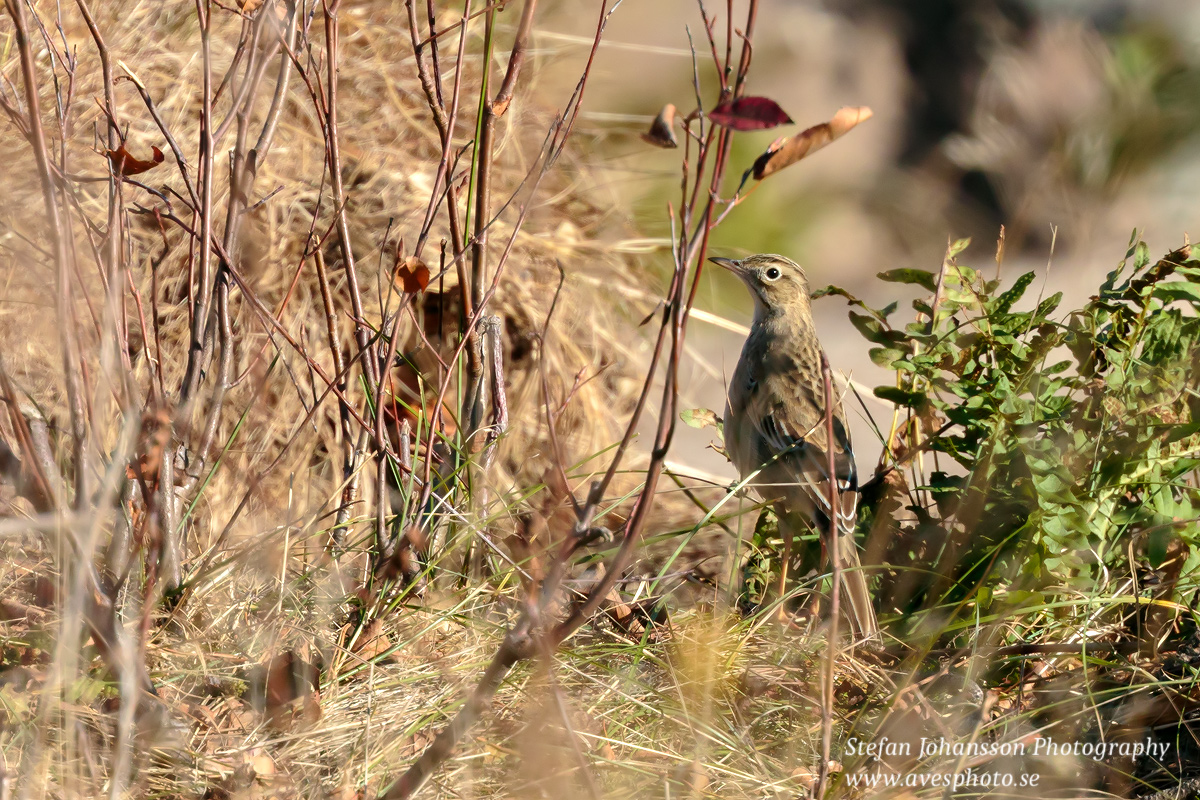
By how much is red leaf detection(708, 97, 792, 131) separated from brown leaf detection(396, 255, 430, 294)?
1.10 m

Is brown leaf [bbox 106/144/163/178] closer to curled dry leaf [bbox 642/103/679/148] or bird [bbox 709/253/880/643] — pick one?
curled dry leaf [bbox 642/103/679/148]

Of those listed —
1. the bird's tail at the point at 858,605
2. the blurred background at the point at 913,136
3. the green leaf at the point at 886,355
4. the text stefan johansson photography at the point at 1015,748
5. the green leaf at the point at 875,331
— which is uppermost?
the blurred background at the point at 913,136

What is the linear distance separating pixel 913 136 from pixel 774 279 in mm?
6302

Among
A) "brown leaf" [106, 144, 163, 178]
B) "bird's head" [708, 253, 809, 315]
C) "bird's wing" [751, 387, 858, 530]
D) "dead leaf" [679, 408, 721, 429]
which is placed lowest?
"bird's wing" [751, 387, 858, 530]

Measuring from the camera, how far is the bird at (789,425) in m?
3.06

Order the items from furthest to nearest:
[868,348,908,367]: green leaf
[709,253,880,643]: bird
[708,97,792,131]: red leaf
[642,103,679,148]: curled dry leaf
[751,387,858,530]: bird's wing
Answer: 1. [751,387,858,530]: bird's wing
2. [709,253,880,643]: bird
3. [868,348,908,367]: green leaf
4. [642,103,679,148]: curled dry leaf
5. [708,97,792,131]: red leaf

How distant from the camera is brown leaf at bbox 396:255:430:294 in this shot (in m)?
2.43

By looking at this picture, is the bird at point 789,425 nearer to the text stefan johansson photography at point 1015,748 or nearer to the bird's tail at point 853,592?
the bird's tail at point 853,592

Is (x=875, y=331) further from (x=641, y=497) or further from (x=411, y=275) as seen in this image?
(x=641, y=497)

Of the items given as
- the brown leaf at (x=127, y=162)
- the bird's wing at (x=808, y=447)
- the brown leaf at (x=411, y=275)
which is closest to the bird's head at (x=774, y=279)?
the bird's wing at (x=808, y=447)

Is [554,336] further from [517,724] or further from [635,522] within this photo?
[635,522]

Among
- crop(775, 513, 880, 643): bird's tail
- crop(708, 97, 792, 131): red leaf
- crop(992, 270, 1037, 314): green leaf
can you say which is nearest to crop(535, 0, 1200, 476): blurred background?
crop(992, 270, 1037, 314): green leaf

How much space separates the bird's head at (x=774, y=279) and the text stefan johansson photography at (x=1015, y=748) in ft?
6.74

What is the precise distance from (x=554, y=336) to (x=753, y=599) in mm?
1871
